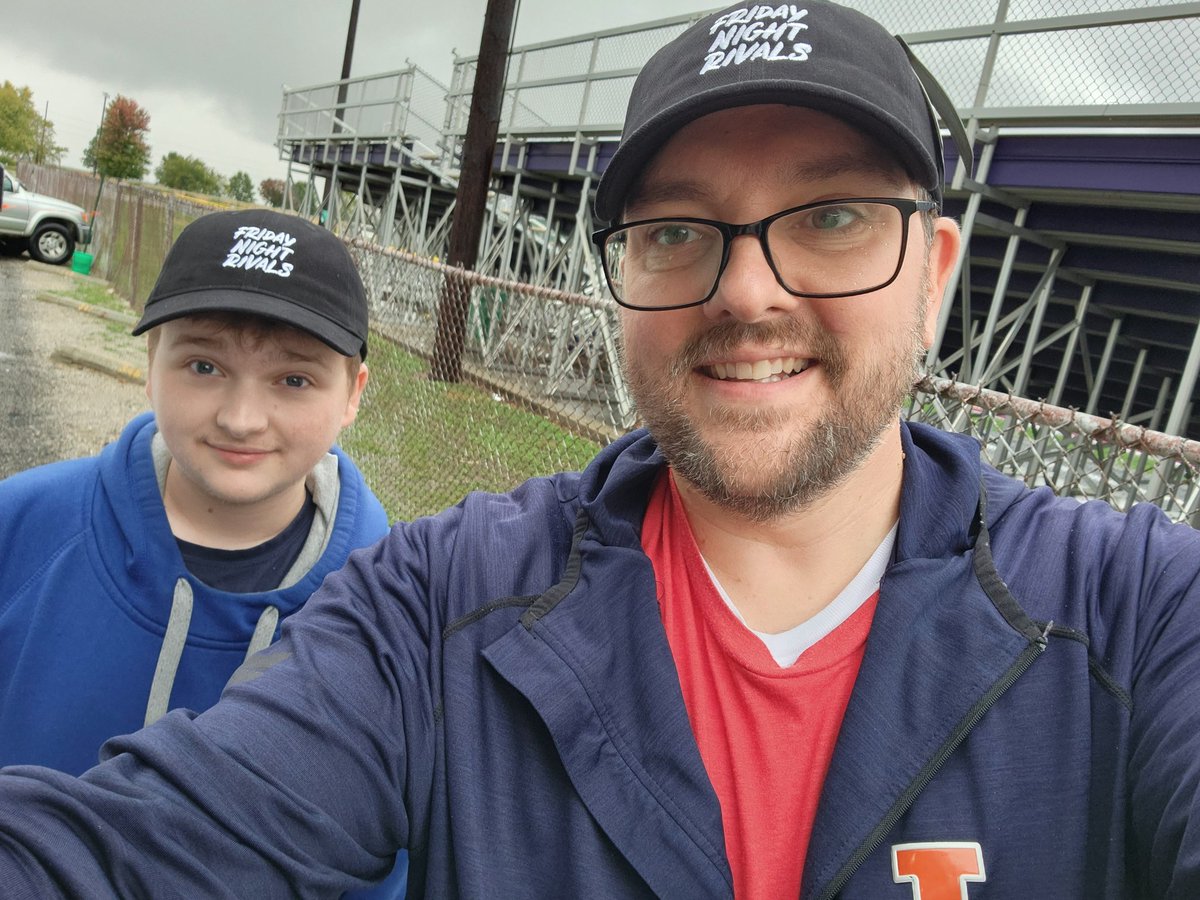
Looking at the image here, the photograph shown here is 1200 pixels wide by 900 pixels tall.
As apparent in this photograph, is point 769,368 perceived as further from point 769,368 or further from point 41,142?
point 41,142

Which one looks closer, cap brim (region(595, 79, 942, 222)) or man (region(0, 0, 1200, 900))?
man (region(0, 0, 1200, 900))

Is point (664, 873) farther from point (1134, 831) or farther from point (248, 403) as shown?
point (248, 403)

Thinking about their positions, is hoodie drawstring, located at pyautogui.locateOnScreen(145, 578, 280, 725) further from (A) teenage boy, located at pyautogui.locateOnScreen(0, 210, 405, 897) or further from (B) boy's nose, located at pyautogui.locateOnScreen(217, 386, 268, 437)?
(B) boy's nose, located at pyautogui.locateOnScreen(217, 386, 268, 437)

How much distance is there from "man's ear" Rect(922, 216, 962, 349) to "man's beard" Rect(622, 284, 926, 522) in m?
0.11

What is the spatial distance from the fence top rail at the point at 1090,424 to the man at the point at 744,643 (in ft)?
2.76

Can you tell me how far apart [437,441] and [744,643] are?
4013mm

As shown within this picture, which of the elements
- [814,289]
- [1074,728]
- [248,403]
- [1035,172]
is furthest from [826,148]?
[1035,172]

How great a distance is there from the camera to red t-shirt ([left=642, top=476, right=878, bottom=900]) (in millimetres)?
1231

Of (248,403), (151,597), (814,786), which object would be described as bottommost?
(151,597)

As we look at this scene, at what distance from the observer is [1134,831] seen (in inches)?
44.9

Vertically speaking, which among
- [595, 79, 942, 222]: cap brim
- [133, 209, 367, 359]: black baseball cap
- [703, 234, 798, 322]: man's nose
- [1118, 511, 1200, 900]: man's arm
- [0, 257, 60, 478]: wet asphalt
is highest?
[595, 79, 942, 222]: cap brim

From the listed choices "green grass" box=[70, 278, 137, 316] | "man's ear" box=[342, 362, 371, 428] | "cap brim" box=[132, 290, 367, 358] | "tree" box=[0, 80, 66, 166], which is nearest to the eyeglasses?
"cap brim" box=[132, 290, 367, 358]

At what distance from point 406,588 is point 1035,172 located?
837 centimetres

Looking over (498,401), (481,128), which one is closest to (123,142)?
(481,128)
